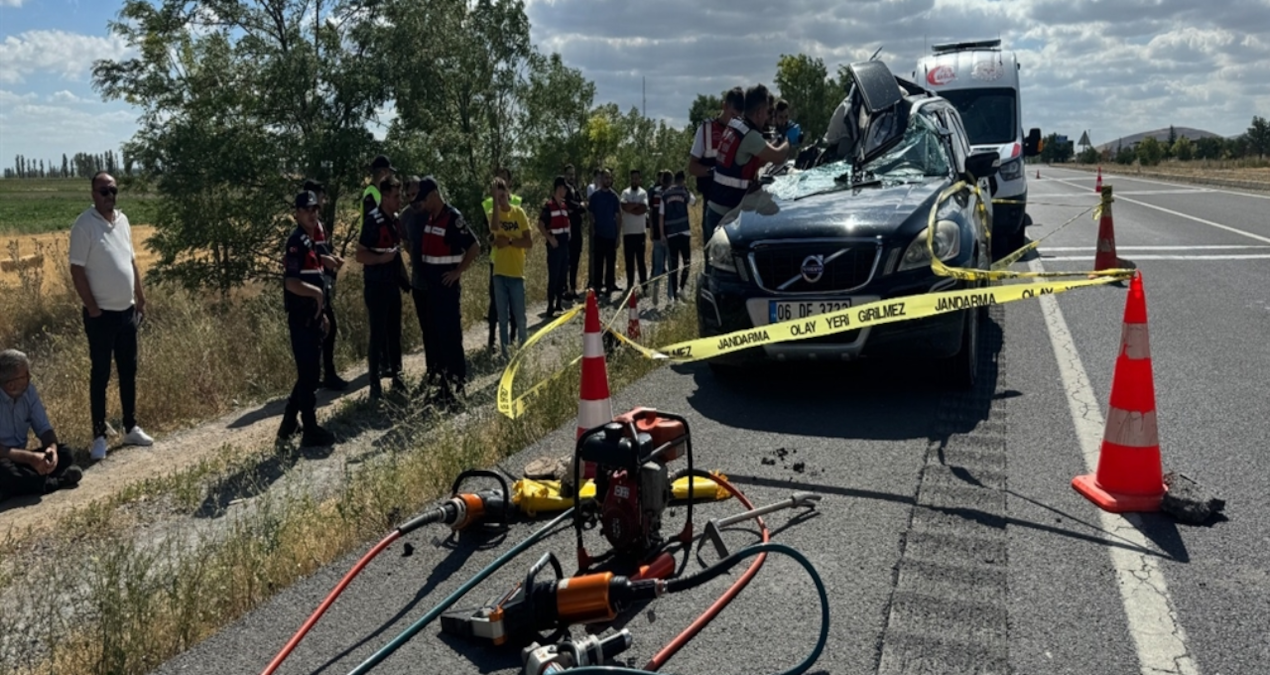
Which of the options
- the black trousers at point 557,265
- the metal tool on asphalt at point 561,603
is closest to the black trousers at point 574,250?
the black trousers at point 557,265

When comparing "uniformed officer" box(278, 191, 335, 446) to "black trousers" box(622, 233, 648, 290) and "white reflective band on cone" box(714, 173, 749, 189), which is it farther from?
"black trousers" box(622, 233, 648, 290)

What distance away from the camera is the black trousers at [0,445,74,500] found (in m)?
7.03

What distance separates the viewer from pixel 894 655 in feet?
10.3

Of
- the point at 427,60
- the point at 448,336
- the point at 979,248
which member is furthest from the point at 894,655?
the point at 427,60

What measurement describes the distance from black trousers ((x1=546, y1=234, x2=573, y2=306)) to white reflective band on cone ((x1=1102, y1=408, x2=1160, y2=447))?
8.95m

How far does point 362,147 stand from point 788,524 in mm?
13120

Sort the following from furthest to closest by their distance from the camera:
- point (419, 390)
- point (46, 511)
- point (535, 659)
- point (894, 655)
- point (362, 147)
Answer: point (362, 147) → point (419, 390) → point (46, 511) → point (894, 655) → point (535, 659)

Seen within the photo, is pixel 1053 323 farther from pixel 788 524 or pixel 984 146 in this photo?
pixel 984 146

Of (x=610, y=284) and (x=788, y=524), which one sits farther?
(x=610, y=284)

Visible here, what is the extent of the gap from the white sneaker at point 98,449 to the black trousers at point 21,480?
2.32 ft

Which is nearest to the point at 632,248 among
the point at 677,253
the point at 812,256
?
the point at 677,253

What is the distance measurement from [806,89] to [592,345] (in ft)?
145

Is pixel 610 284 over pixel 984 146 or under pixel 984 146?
under

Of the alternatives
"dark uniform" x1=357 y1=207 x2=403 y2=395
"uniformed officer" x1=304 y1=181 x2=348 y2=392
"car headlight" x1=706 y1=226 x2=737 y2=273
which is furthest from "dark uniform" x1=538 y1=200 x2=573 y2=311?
"car headlight" x1=706 y1=226 x2=737 y2=273
